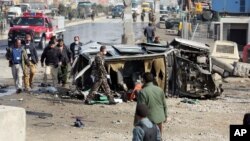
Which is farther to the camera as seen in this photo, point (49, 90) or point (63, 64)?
point (63, 64)

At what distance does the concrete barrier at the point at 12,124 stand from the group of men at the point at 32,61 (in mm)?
7701

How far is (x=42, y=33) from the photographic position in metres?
37.9

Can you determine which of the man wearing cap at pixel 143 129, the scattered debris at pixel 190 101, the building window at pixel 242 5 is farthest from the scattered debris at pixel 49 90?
the building window at pixel 242 5

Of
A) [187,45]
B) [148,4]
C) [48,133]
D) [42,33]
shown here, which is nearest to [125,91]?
[187,45]

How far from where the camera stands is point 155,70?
1759 cm

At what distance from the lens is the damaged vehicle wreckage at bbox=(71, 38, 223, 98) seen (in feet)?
57.4

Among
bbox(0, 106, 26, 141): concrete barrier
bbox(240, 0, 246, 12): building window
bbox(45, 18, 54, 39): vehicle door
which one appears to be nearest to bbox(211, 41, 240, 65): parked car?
bbox(45, 18, 54, 39): vehicle door

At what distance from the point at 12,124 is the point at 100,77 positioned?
6074mm

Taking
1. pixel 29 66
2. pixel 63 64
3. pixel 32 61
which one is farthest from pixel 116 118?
pixel 63 64

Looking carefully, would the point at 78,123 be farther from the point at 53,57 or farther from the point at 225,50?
the point at 225,50

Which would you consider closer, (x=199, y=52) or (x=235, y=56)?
(x=199, y=52)

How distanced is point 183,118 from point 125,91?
2964 mm

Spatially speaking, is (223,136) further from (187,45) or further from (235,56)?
(235,56)

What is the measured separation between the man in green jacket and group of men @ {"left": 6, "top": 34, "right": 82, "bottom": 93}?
894cm
